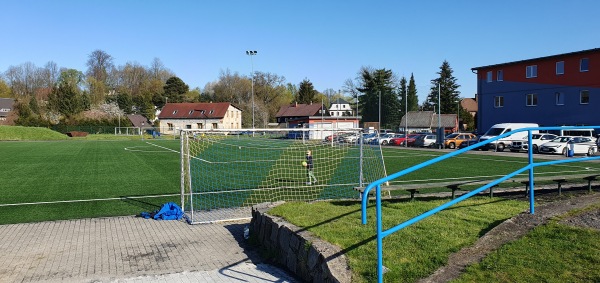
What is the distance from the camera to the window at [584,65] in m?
40.3

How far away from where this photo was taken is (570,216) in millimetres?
5645

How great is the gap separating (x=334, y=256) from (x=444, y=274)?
52.7 inches

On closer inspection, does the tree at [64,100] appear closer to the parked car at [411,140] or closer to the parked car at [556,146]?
the parked car at [411,140]

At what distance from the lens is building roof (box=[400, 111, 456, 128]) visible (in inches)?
2916

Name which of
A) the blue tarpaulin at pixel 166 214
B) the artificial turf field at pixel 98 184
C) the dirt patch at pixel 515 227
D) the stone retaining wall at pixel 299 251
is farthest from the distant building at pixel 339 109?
the dirt patch at pixel 515 227

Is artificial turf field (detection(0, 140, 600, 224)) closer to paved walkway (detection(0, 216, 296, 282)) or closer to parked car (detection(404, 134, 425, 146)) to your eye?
paved walkway (detection(0, 216, 296, 282))

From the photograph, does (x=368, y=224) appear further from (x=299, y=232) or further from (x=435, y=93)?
(x=435, y=93)

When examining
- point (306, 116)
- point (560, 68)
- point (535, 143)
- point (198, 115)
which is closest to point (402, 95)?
point (306, 116)

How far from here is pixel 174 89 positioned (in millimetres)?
105938

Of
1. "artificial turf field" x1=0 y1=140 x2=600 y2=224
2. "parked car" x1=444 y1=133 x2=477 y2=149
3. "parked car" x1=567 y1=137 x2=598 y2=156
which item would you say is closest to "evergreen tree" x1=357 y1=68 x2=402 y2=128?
"parked car" x1=444 y1=133 x2=477 y2=149

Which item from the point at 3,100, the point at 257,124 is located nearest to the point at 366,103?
the point at 257,124

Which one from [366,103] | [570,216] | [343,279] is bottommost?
[343,279]

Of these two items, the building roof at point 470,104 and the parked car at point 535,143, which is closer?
the parked car at point 535,143

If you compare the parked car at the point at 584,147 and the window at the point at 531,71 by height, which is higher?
the window at the point at 531,71
